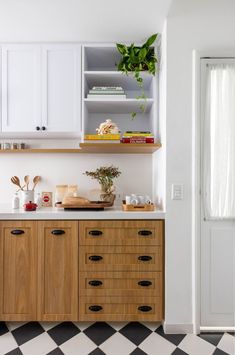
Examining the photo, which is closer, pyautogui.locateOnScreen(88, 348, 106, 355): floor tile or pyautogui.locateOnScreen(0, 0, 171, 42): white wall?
pyautogui.locateOnScreen(88, 348, 106, 355): floor tile

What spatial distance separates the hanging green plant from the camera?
237 centimetres

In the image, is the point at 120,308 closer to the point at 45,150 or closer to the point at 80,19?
the point at 45,150

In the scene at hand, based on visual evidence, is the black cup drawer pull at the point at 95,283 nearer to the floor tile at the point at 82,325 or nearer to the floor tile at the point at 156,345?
the floor tile at the point at 82,325

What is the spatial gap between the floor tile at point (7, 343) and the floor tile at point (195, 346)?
120cm

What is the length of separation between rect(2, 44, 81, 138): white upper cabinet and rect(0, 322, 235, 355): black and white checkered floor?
5.40 ft

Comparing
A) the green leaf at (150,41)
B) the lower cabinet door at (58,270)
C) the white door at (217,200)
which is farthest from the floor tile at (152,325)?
the green leaf at (150,41)

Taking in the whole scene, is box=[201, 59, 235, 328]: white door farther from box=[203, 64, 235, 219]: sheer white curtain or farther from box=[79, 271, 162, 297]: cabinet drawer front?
box=[79, 271, 162, 297]: cabinet drawer front

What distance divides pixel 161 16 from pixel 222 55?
0.56 m

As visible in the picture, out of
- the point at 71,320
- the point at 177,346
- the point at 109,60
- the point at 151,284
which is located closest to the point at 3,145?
the point at 109,60

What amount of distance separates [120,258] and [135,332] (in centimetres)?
58

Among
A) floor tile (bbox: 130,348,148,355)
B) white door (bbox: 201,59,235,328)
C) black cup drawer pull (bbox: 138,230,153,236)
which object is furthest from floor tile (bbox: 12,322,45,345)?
white door (bbox: 201,59,235,328)

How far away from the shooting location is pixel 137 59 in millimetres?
2391

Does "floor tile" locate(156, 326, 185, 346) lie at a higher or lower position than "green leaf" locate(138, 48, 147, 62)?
lower

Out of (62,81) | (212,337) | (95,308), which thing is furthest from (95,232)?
(62,81)
